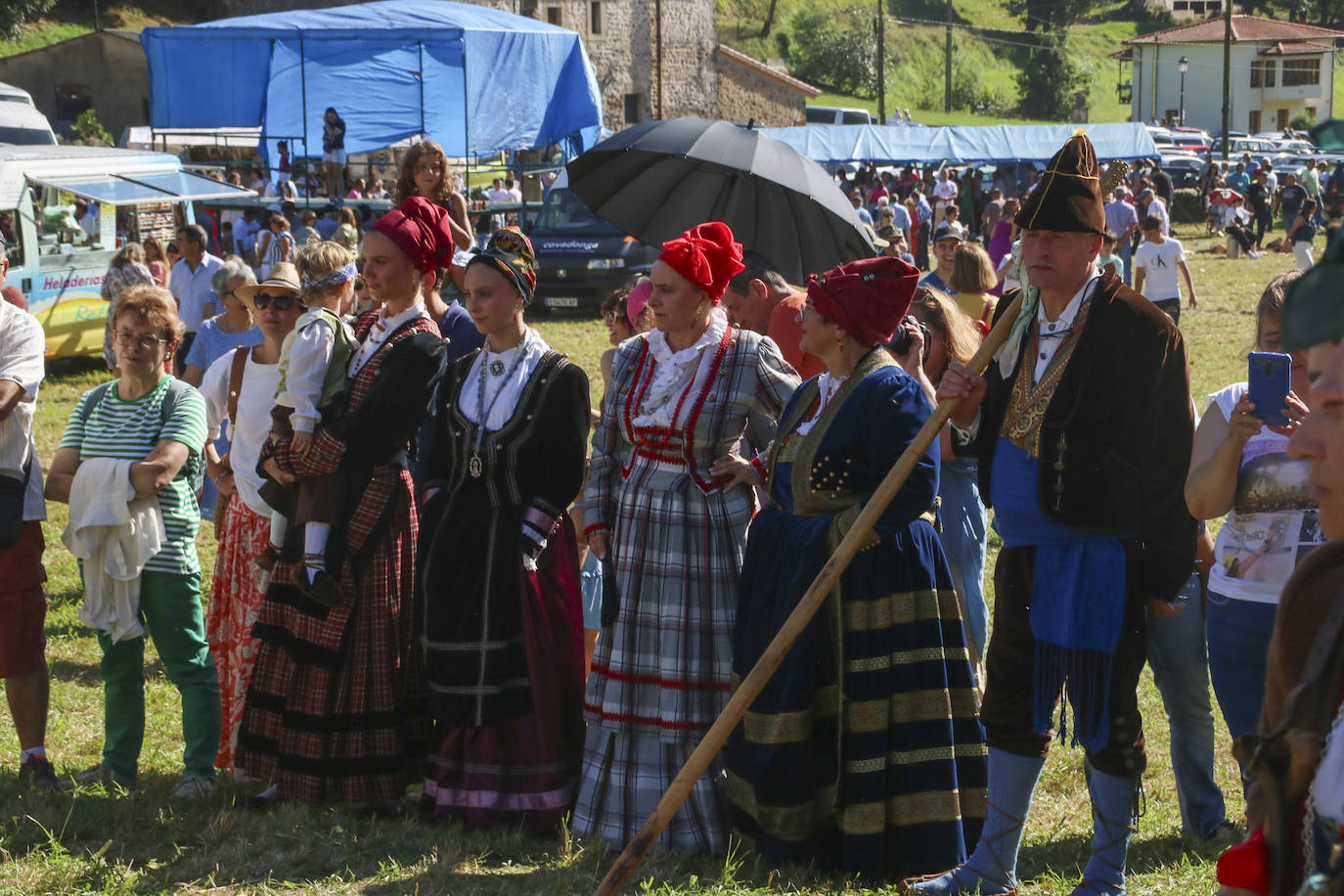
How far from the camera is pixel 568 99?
23.6m

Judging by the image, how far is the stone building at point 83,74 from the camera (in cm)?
4409

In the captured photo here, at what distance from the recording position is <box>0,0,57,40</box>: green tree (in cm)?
4650

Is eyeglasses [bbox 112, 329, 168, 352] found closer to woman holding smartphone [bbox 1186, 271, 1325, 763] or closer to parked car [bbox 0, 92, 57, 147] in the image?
woman holding smartphone [bbox 1186, 271, 1325, 763]

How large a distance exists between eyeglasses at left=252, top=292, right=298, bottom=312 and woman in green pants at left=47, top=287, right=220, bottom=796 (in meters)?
0.30

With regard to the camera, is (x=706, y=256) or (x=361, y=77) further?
(x=361, y=77)

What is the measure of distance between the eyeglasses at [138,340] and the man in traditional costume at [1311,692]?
401 cm

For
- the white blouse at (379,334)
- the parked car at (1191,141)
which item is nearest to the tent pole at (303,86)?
the white blouse at (379,334)

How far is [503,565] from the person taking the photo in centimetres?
452

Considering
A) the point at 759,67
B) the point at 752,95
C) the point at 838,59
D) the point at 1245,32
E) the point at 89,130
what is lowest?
the point at 89,130

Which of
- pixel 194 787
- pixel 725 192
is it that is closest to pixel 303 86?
pixel 725 192

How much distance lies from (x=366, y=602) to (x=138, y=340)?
4.11 ft

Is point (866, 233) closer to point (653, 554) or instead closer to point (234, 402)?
point (653, 554)

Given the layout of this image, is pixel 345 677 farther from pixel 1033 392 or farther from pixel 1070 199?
pixel 1070 199

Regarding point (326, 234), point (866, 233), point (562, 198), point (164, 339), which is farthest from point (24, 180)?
point (866, 233)
